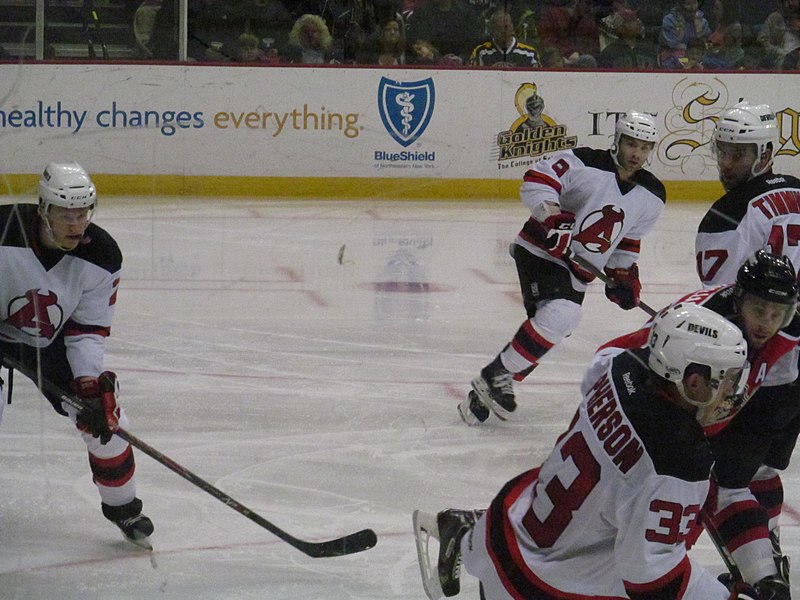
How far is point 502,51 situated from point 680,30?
127cm

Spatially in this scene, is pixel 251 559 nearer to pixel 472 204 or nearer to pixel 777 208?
pixel 777 208

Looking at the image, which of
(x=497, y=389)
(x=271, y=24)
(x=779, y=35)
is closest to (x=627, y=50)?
(x=779, y=35)

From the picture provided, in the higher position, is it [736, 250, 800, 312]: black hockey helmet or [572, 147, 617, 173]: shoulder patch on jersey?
[736, 250, 800, 312]: black hockey helmet

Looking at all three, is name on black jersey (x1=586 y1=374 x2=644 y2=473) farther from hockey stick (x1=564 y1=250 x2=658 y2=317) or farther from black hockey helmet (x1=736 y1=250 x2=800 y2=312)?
hockey stick (x1=564 y1=250 x2=658 y2=317)

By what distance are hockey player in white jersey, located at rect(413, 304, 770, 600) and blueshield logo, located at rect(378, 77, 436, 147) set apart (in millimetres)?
6477

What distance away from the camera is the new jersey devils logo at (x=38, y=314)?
285 cm

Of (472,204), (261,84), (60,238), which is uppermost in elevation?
(60,238)

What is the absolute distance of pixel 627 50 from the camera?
349 inches

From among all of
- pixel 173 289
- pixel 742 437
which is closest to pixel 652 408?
pixel 742 437

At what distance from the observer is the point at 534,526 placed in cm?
213

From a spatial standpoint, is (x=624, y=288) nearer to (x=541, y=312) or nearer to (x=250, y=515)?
(x=541, y=312)

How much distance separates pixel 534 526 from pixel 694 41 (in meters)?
7.38

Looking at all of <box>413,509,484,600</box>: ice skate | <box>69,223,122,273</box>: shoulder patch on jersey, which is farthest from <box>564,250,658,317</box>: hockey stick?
<box>413,509,484,600</box>: ice skate

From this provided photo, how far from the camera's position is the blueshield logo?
854cm
